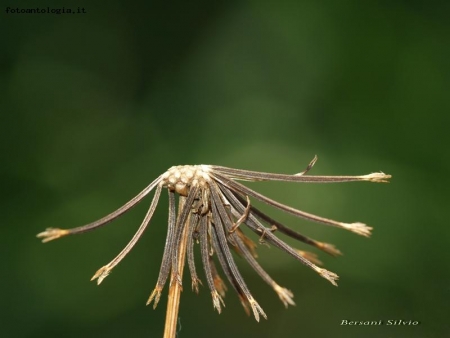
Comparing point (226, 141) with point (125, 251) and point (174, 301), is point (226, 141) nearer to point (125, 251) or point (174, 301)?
point (125, 251)

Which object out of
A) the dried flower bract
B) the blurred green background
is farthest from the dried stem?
the blurred green background

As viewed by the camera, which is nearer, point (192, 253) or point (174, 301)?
point (174, 301)

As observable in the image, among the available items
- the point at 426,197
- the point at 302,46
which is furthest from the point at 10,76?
the point at 426,197

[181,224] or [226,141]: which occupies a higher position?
[226,141]

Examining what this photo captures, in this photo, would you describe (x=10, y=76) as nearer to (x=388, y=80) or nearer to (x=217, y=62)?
(x=217, y=62)

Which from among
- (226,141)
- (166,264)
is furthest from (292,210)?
(226,141)

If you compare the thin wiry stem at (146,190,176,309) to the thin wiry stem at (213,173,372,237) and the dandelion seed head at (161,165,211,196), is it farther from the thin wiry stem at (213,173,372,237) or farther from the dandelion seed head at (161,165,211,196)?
the thin wiry stem at (213,173,372,237)

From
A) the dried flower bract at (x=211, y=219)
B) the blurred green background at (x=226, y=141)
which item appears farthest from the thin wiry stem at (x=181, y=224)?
the blurred green background at (x=226, y=141)

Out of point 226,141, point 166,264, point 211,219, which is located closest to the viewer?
point 166,264
